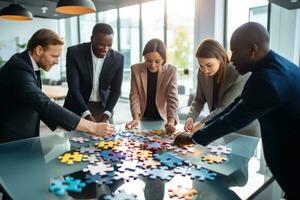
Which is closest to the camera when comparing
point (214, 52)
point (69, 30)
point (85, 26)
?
point (214, 52)

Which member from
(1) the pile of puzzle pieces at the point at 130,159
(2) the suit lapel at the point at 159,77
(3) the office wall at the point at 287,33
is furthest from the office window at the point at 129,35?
(1) the pile of puzzle pieces at the point at 130,159

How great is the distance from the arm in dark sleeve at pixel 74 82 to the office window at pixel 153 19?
5527 millimetres

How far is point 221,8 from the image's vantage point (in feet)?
21.4

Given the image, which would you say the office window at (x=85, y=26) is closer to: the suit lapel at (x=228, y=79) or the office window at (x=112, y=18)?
the office window at (x=112, y=18)

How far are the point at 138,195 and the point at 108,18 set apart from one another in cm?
970

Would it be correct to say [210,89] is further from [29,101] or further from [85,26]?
[85,26]

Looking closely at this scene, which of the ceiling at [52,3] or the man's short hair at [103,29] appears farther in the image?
the ceiling at [52,3]

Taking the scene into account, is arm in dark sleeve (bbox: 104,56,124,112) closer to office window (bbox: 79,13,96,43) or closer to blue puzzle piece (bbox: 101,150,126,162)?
blue puzzle piece (bbox: 101,150,126,162)

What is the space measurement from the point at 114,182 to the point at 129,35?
879cm

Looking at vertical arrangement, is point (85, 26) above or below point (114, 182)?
above

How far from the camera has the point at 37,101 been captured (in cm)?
190

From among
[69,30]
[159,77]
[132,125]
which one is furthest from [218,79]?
[69,30]

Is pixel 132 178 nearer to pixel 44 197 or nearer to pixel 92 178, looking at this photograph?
pixel 92 178

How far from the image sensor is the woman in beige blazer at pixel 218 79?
222 cm
